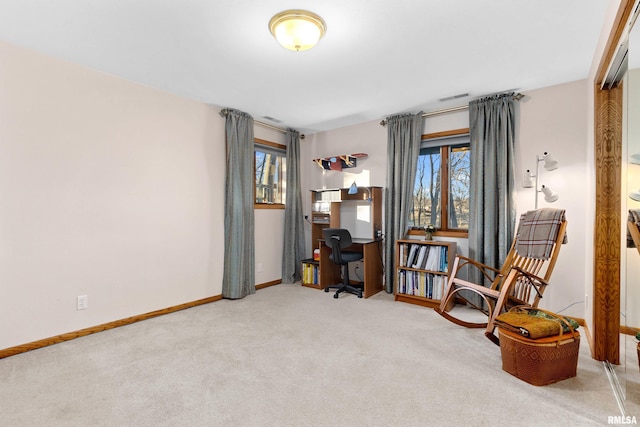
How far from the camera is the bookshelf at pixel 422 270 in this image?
3484 millimetres

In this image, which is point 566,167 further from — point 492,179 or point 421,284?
point 421,284

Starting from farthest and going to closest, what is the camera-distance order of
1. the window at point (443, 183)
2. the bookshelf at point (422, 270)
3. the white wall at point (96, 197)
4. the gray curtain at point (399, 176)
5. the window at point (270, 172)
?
the window at point (270, 172) < the gray curtain at point (399, 176) < the window at point (443, 183) < the bookshelf at point (422, 270) < the white wall at point (96, 197)

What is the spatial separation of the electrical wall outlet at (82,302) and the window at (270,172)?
2.17m

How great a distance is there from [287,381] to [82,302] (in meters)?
2.03

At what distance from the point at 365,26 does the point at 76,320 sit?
3.30 meters

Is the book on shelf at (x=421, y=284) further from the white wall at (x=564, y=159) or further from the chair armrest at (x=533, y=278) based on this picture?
the chair armrest at (x=533, y=278)

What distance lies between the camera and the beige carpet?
1629mm

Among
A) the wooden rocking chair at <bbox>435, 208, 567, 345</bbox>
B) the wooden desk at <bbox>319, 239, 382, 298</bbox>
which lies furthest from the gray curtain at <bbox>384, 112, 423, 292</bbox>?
the wooden rocking chair at <bbox>435, 208, 567, 345</bbox>

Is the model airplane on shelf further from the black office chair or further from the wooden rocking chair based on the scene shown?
A: the wooden rocking chair

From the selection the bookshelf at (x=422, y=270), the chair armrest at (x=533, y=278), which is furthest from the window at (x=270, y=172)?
the chair armrest at (x=533, y=278)

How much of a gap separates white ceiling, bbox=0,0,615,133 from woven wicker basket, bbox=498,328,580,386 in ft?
6.74

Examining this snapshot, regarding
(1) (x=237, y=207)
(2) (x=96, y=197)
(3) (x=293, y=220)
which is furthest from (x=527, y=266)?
(2) (x=96, y=197)

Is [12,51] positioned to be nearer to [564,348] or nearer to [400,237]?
[400,237]

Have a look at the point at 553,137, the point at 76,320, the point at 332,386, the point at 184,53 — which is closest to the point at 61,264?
the point at 76,320
